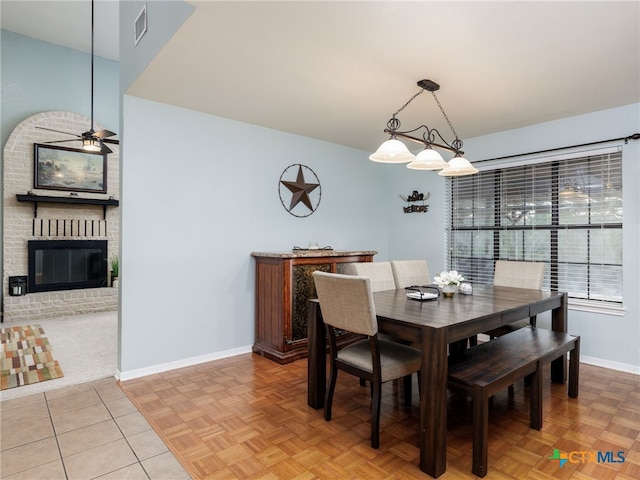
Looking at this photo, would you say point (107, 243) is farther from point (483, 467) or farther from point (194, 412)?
point (483, 467)

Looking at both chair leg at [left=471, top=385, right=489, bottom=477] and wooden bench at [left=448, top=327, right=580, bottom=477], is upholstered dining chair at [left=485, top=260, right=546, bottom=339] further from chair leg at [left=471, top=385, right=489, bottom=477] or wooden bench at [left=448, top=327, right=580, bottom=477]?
chair leg at [left=471, top=385, right=489, bottom=477]

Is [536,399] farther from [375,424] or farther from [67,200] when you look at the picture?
[67,200]

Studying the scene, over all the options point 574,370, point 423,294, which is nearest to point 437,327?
point 423,294

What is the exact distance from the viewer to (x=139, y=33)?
2.73m

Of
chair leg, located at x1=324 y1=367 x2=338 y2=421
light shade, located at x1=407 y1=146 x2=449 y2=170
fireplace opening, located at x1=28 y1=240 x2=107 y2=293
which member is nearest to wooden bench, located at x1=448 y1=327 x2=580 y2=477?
chair leg, located at x1=324 y1=367 x2=338 y2=421

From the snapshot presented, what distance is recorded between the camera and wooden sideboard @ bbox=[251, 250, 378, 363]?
3.51 metres

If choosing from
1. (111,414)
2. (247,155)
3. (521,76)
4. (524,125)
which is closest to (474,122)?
(524,125)

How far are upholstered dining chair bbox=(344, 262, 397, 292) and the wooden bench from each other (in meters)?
1.01

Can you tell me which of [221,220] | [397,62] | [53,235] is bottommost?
[53,235]

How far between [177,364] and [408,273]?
2346 millimetres

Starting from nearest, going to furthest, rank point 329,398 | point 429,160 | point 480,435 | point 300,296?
point 480,435
point 329,398
point 429,160
point 300,296

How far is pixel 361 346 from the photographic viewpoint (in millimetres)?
2400

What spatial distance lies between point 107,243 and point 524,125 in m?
6.17

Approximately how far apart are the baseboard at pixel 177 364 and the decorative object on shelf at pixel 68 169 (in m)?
3.63
